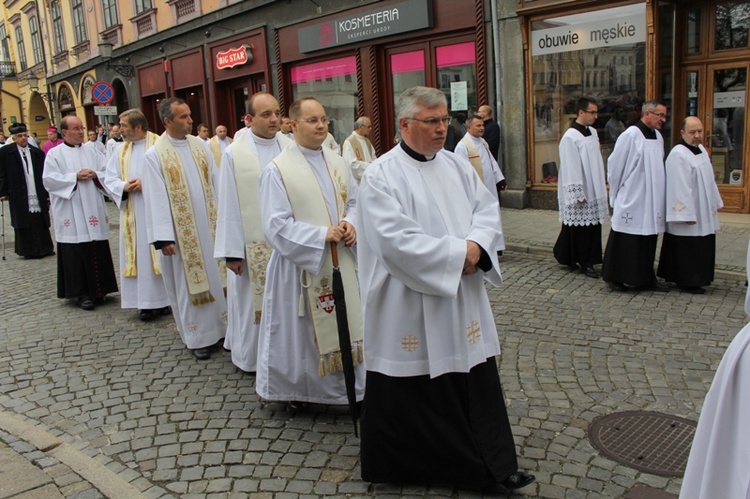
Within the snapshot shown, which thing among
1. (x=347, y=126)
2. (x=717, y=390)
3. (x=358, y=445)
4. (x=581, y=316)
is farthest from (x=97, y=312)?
(x=347, y=126)

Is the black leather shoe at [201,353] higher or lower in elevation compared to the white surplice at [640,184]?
lower

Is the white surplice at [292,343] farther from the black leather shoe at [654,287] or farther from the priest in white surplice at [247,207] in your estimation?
the black leather shoe at [654,287]

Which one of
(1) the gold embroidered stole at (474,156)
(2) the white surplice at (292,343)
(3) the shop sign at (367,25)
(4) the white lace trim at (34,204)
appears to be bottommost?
(2) the white surplice at (292,343)

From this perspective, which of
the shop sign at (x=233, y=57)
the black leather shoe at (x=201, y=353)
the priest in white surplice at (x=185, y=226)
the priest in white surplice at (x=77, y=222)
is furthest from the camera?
the shop sign at (x=233, y=57)

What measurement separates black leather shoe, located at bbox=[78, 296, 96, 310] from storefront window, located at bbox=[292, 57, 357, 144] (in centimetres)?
844

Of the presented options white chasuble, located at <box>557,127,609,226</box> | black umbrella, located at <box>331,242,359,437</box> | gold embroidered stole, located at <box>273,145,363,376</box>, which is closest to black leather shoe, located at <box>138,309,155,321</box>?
gold embroidered stole, located at <box>273,145,363,376</box>

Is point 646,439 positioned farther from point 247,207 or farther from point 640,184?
point 640,184

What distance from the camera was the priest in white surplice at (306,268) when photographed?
4008 millimetres

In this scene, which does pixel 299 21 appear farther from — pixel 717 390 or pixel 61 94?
pixel 61 94

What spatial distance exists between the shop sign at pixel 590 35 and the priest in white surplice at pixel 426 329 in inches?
329

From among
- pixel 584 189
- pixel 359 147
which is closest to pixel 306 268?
pixel 584 189

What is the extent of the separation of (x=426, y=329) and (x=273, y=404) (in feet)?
5.93

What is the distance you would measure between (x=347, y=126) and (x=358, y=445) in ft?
40.8

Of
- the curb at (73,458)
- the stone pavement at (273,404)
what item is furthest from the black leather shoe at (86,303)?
the curb at (73,458)
